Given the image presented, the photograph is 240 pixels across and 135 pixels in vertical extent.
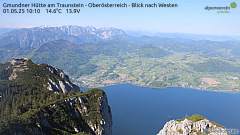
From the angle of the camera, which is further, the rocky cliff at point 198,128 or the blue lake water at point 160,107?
the blue lake water at point 160,107

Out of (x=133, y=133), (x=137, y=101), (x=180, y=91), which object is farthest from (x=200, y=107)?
(x=133, y=133)

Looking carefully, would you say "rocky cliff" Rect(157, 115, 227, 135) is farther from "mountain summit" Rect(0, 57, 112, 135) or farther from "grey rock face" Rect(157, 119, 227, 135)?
"mountain summit" Rect(0, 57, 112, 135)

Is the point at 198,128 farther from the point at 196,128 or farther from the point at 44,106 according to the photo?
the point at 44,106

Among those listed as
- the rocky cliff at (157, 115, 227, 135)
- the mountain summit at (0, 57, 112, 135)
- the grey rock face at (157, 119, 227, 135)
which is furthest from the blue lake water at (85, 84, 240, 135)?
the rocky cliff at (157, 115, 227, 135)

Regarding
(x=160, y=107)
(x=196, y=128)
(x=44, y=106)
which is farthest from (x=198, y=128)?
(x=160, y=107)

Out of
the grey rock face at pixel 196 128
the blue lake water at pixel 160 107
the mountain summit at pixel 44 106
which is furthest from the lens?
the blue lake water at pixel 160 107

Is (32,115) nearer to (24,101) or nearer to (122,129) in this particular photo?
(24,101)

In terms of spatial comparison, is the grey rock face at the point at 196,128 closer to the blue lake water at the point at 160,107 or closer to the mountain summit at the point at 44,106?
the mountain summit at the point at 44,106

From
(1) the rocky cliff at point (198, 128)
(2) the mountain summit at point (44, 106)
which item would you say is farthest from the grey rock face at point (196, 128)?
(2) the mountain summit at point (44, 106)

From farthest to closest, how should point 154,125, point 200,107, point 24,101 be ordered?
point 200,107, point 154,125, point 24,101
